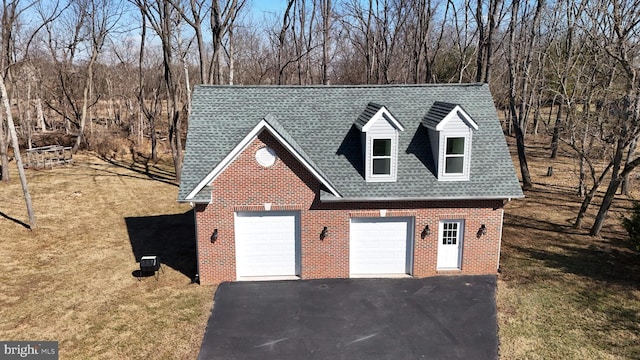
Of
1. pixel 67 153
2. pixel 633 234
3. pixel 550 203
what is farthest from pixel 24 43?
pixel 633 234

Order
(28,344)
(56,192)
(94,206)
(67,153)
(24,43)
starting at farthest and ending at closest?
(24,43)
(67,153)
(56,192)
(94,206)
(28,344)

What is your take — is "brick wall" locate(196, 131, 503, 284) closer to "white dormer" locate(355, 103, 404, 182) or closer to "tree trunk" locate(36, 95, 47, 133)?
"white dormer" locate(355, 103, 404, 182)

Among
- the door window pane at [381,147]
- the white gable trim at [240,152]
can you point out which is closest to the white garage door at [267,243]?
the white gable trim at [240,152]

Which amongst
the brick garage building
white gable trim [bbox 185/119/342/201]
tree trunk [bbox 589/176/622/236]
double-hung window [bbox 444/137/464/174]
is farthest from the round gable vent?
tree trunk [bbox 589/176/622/236]

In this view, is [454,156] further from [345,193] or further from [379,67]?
[379,67]

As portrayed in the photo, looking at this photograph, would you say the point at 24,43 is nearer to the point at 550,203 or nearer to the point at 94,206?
the point at 94,206

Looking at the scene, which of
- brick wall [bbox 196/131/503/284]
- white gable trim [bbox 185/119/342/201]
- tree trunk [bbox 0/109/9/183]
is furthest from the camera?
tree trunk [bbox 0/109/9/183]
